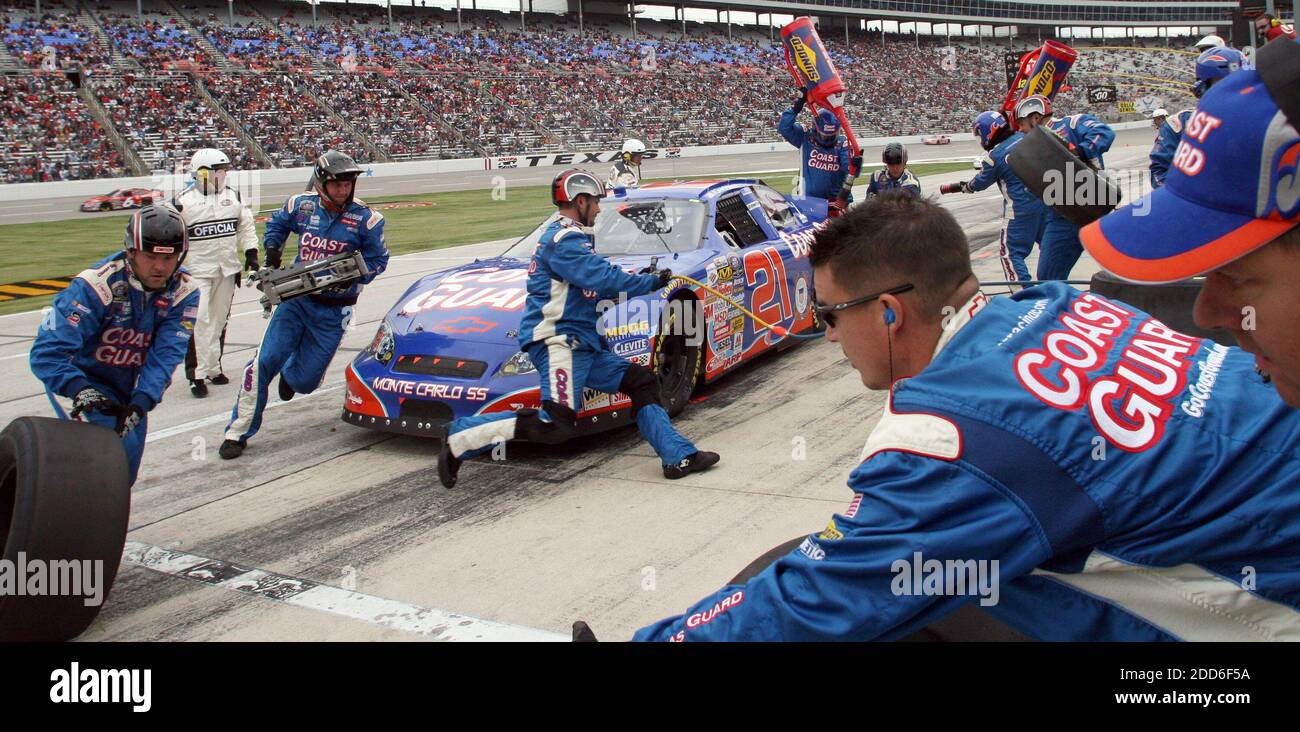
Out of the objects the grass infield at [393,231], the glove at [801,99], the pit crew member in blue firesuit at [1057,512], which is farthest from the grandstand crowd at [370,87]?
the pit crew member in blue firesuit at [1057,512]

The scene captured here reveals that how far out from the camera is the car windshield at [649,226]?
7.75m

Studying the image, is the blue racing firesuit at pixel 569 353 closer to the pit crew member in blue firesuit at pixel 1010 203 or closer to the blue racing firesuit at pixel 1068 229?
the blue racing firesuit at pixel 1068 229

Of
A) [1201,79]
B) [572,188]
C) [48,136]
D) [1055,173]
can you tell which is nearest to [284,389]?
[572,188]

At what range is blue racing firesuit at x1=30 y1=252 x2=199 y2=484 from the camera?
488cm

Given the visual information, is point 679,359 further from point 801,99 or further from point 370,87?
point 370,87

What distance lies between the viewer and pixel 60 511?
3.88 metres

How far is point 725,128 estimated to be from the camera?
5950cm

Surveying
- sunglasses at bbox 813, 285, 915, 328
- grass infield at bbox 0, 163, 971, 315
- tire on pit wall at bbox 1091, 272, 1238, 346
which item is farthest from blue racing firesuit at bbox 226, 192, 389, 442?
grass infield at bbox 0, 163, 971, 315

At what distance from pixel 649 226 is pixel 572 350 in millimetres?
2152

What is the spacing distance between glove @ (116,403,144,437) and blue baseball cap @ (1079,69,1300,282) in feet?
15.5
